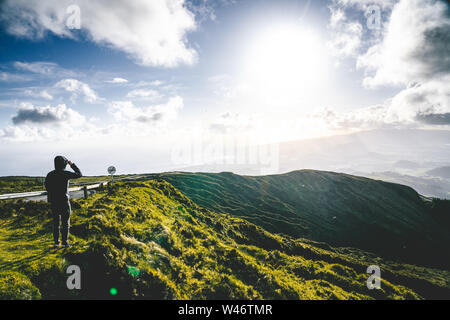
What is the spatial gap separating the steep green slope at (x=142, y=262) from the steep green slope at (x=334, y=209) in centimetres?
2990

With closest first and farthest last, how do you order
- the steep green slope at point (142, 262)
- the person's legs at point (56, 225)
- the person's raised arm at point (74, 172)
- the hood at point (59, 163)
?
the steep green slope at point (142, 262) → the person's legs at point (56, 225) → the hood at point (59, 163) → the person's raised arm at point (74, 172)

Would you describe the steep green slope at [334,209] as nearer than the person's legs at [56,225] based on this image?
No

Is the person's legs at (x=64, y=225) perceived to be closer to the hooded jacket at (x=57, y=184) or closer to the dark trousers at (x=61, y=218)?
the dark trousers at (x=61, y=218)

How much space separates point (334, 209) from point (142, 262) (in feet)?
232

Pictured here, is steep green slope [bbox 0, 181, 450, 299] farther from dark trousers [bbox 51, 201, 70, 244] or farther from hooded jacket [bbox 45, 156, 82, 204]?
hooded jacket [bbox 45, 156, 82, 204]

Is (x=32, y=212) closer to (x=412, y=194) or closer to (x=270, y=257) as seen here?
(x=270, y=257)

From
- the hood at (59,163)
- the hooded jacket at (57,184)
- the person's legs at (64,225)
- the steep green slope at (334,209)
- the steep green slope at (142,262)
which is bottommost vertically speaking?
the steep green slope at (334,209)

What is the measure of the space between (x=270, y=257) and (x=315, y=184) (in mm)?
70793

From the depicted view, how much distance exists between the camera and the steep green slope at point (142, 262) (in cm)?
718

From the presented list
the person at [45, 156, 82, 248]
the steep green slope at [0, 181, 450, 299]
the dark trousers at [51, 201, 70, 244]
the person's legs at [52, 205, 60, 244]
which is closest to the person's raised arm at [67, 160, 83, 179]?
the person at [45, 156, 82, 248]

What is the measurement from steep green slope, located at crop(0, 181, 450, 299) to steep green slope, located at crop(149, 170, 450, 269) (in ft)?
98.1
